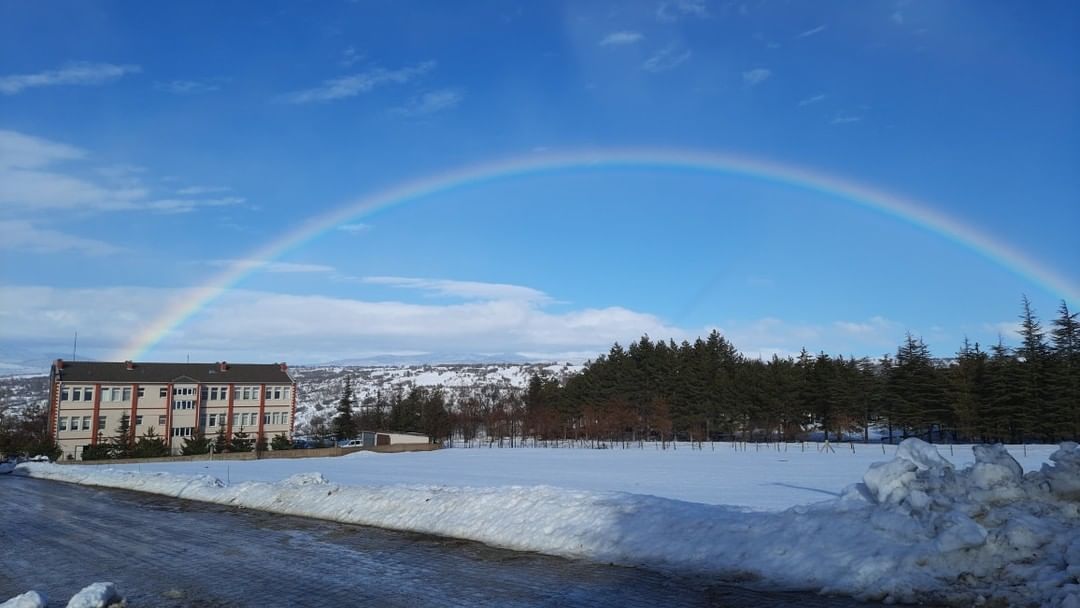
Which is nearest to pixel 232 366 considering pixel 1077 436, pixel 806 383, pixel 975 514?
pixel 806 383

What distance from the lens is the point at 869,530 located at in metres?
11.4

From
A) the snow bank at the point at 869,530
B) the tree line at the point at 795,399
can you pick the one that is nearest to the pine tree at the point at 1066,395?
the tree line at the point at 795,399

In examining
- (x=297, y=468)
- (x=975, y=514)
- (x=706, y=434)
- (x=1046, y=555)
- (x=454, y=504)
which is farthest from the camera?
(x=706, y=434)

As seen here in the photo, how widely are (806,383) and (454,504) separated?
83.1 meters

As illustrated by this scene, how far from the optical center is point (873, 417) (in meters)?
95.1

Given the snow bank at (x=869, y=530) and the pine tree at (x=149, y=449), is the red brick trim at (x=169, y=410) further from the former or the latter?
the snow bank at (x=869, y=530)

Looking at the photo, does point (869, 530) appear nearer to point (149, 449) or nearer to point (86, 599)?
point (86, 599)

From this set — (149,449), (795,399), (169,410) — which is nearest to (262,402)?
(169,410)

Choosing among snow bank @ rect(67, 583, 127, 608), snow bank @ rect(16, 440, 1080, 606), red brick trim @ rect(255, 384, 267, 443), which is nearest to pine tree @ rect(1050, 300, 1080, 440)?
snow bank @ rect(16, 440, 1080, 606)

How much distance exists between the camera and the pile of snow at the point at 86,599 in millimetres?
8836

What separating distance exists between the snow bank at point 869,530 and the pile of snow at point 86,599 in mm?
6665

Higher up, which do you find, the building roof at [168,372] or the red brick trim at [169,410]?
the building roof at [168,372]

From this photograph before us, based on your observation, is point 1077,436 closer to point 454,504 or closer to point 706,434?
point 706,434

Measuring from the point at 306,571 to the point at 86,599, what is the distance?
342 centimetres
